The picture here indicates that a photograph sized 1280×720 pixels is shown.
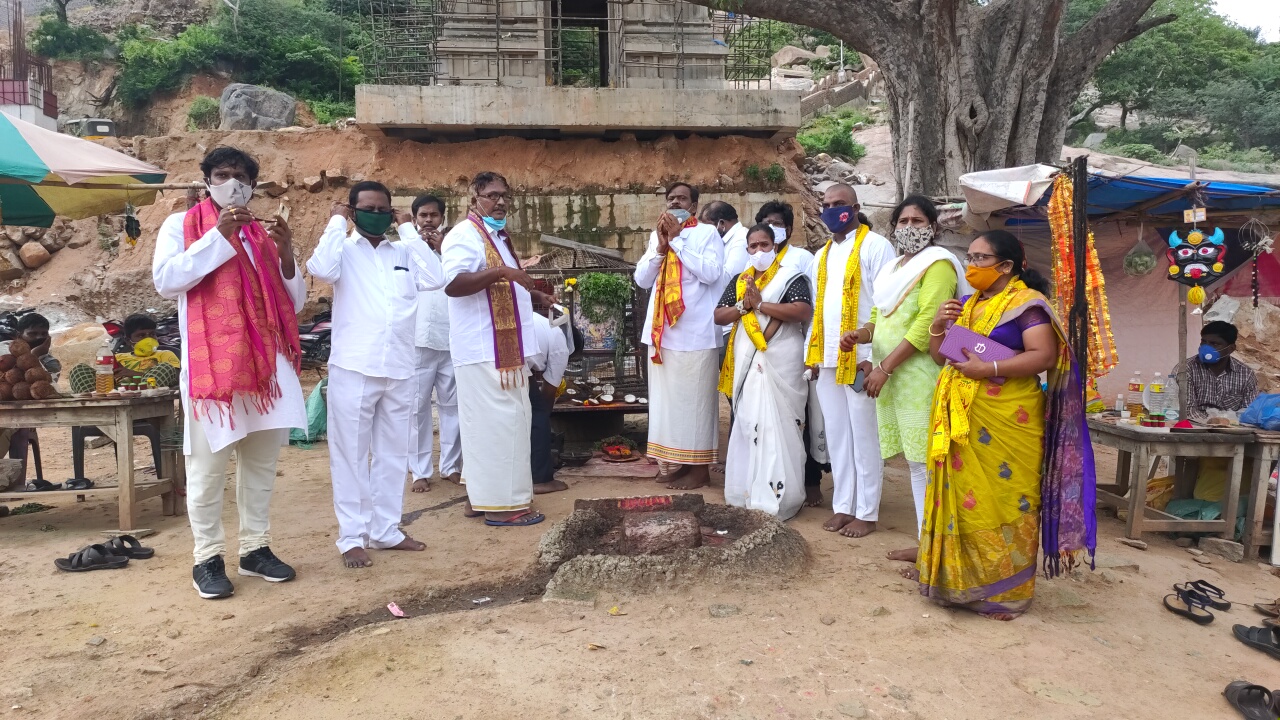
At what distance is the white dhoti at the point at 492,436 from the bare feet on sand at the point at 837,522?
1.88 metres

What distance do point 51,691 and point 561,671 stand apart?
1.83 meters

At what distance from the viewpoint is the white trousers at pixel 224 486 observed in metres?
3.83

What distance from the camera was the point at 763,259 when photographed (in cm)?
532

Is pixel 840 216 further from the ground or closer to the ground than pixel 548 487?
further from the ground

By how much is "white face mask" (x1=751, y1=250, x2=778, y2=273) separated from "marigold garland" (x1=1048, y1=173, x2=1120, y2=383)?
1.64m

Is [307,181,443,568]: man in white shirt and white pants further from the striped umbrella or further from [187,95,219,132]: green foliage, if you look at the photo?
[187,95,219,132]: green foliage

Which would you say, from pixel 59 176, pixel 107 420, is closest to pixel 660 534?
pixel 107 420

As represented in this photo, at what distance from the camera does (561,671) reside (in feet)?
10.1

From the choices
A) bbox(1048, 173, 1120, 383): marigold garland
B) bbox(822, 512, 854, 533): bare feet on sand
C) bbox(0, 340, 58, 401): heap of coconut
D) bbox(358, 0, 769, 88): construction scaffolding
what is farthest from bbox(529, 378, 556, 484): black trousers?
bbox(358, 0, 769, 88): construction scaffolding

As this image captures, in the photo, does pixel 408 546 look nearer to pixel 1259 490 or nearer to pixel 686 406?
pixel 686 406

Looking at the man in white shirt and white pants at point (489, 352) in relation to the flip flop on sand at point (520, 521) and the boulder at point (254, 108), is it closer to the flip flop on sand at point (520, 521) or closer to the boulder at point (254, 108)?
the flip flop on sand at point (520, 521)

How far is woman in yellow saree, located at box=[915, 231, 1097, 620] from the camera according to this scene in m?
3.50

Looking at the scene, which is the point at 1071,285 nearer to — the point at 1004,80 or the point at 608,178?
the point at 1004,80

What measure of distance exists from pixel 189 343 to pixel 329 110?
24232 millimetres
